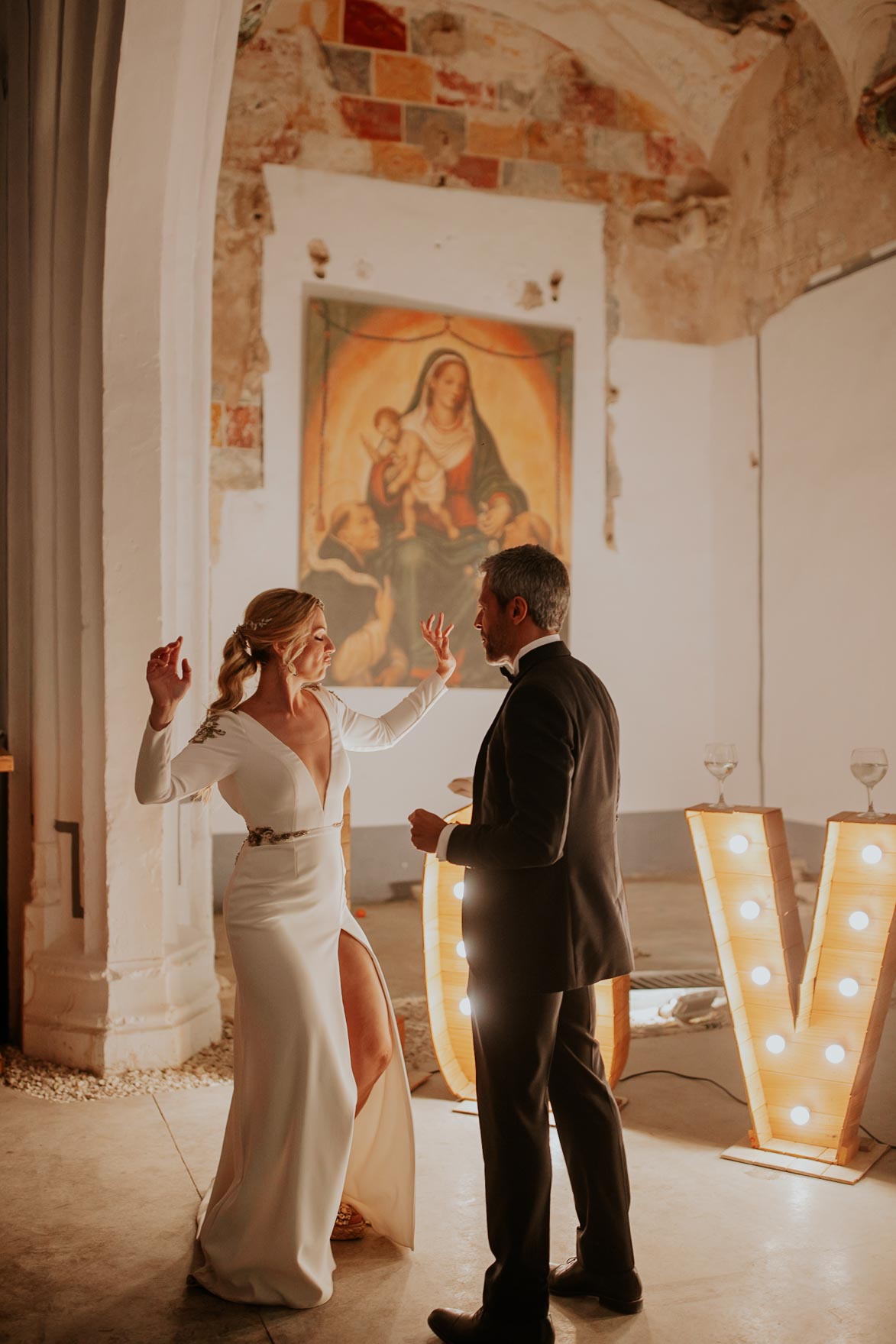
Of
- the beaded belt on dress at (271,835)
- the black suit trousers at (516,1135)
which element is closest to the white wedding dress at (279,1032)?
the beaded belt on dress at (271,835)

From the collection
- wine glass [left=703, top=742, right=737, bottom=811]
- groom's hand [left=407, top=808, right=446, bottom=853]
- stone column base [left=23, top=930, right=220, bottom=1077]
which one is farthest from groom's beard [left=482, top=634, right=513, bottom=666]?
stone column base [left=23, top=930, right=220, bottom=1077]

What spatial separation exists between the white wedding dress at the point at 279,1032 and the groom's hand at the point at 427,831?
1.44ft

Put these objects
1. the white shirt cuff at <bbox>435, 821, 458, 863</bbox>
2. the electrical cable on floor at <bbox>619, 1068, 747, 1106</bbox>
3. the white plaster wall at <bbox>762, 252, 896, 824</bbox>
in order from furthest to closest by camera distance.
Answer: the white plaster wall at <bbox>762, 252, 896, 824</bbox> → the electrical cable on floor at <bbox>619, 1068, 747, 1106</bbox> → the white shirt cuff at <bbox>435, 821, 458, 863</bbox>

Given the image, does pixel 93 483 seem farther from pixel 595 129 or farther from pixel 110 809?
pixel 595 129

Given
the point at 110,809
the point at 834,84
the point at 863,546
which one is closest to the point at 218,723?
the point at 110,809

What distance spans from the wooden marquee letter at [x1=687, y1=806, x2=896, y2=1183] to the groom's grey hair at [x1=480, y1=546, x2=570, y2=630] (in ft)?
5.25

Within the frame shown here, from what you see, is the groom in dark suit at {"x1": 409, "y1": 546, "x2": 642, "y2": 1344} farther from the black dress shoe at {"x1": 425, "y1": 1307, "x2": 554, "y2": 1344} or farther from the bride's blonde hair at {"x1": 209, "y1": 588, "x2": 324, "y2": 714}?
the bride's blonde hair at {"x1": 209, "y1": 588, "x2": 324, "y2": 714}

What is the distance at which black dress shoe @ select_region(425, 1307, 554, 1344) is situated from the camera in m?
2.75

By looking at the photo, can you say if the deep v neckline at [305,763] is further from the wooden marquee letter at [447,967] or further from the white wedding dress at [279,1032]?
the wooden marquee letter at [447,967]

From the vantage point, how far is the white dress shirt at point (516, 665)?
2840 mm

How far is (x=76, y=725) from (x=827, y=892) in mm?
3250

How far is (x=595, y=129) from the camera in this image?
10.1 metres

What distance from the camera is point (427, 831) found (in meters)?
2.94

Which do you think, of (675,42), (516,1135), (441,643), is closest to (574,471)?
(675,42)
